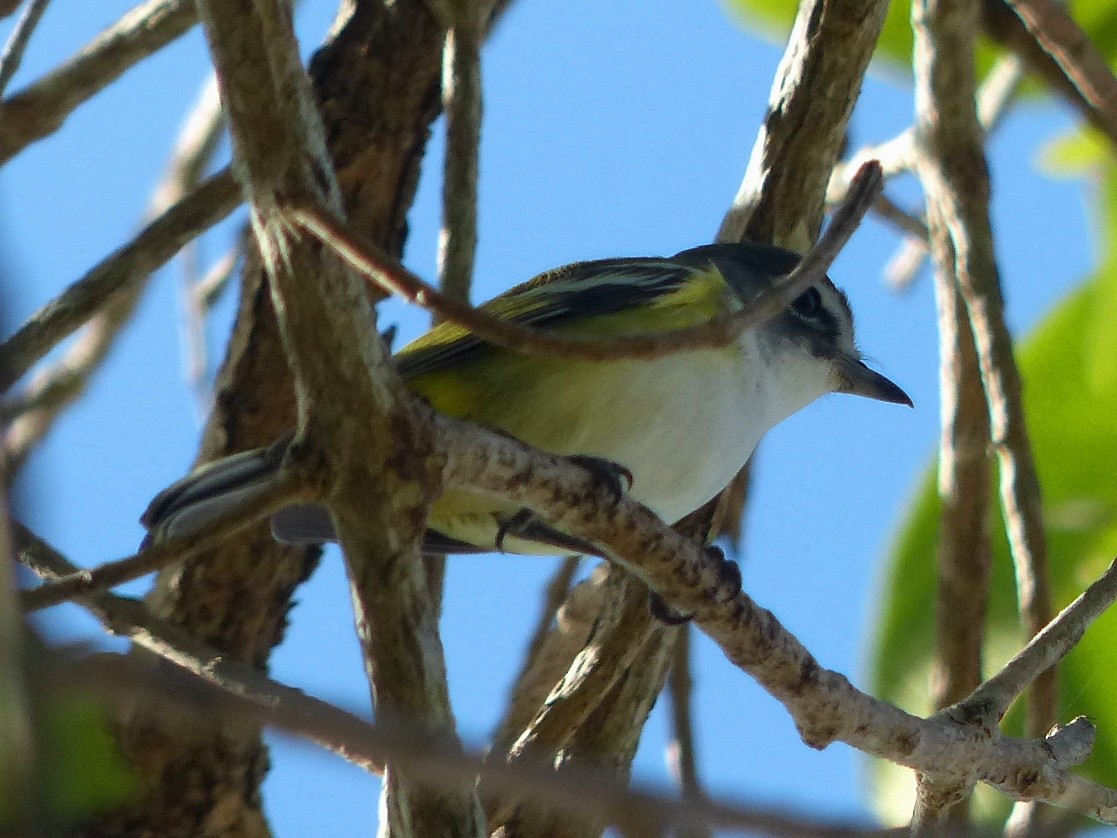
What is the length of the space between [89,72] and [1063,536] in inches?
117

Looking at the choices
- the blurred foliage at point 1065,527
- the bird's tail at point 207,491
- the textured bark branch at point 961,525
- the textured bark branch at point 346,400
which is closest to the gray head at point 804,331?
the textured bark branch at point 961,525

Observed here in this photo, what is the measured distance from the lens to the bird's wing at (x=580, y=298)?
3.23 meters

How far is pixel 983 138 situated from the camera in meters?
3.94

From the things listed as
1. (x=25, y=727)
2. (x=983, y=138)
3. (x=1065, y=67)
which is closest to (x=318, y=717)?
(x=25, y=727)

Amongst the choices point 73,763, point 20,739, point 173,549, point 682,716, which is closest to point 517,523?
point 682,716

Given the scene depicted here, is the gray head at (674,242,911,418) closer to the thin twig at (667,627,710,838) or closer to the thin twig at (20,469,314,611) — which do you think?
the thin twig at (667,627,710,838)

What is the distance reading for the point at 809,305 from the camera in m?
4.13

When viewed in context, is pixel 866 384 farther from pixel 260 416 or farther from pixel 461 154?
pixel 260 416

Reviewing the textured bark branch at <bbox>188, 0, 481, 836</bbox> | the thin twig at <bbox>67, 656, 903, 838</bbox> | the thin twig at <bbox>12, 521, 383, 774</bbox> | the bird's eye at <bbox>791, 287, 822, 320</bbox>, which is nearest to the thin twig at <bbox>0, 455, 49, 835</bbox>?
the thin twig at <bbox>67, 656, 903, 838</bbox>

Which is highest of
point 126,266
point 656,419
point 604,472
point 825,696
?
point 126,266

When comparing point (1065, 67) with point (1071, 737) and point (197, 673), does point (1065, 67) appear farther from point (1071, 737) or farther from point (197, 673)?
point (197, 673)

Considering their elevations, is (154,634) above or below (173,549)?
above

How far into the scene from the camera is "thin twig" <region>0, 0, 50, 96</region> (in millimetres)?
3156

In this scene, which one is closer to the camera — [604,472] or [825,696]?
[604,472]
